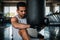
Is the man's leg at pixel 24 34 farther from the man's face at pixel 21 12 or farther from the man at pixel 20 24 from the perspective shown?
the man's face at pixel 21 12

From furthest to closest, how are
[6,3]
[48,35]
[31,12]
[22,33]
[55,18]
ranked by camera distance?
[6,3] → [31,12] → [55,18] → [48,35] → [22,33]

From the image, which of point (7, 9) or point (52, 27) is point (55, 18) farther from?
point (7, 9)

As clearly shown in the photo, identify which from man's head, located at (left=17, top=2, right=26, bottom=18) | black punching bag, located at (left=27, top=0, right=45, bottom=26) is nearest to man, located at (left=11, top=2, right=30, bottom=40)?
man's head, located at (left=17, top=2, right=26, bottom=18)

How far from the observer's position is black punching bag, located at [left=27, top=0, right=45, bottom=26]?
632 cm

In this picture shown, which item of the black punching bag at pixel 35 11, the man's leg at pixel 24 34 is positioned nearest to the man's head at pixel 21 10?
the man's leg at pixel 24 34

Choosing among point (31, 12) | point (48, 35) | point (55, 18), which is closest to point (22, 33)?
point (48, 35)

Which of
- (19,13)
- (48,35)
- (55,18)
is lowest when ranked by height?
(48,35)

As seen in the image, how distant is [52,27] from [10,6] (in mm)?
15042

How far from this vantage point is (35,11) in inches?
253

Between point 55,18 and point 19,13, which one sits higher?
point 19,13

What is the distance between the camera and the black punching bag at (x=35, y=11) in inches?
249

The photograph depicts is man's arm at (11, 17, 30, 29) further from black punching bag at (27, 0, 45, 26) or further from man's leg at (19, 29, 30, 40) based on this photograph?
black punching bag at (27, 0, 45, 26)

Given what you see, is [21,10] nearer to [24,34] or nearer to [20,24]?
[20,24]

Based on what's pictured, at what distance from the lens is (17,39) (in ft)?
6.81
